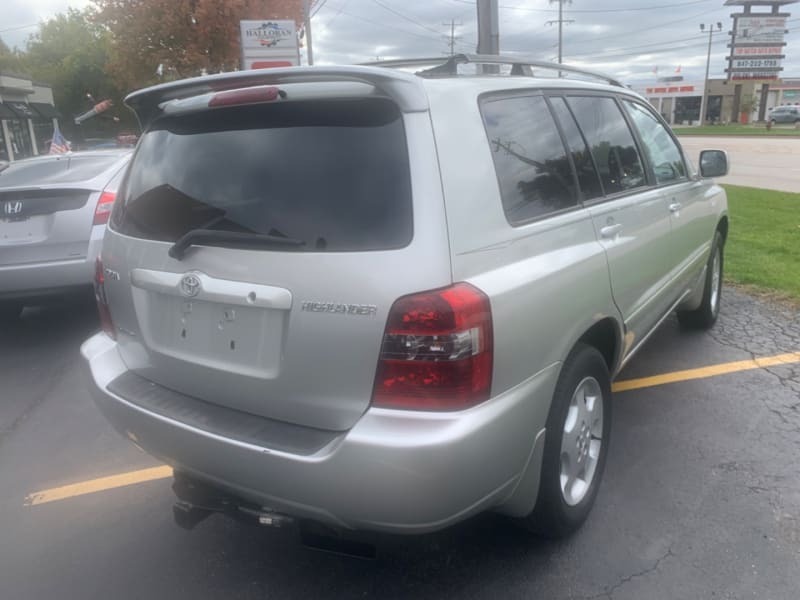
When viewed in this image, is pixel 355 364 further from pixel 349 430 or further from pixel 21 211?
pixel 21 211

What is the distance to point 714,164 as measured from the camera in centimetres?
484

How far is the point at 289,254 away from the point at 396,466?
2.46 ft

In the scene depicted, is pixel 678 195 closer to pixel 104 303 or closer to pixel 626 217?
pixel 626 217

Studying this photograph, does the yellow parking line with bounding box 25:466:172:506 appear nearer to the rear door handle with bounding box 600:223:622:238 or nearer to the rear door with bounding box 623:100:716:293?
the rear door handle with bounding box 600:223:622:238

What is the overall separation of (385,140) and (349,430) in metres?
0.93

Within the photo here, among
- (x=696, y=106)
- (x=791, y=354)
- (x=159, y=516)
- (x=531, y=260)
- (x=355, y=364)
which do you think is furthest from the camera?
(x=696, y=106)

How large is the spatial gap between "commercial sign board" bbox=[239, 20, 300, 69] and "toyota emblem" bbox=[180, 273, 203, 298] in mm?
12766

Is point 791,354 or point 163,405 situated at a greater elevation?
point 163,405

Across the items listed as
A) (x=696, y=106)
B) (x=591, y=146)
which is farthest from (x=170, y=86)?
(x=696, y=106)

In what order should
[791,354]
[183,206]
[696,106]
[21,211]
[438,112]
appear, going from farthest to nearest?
[696,106]
[21,211]
[791,354]
[183,206]
[438,112]

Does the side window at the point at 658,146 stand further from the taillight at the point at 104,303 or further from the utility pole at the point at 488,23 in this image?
the utility pole at the point at 488,23

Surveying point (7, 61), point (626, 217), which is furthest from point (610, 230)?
point (7, 61)

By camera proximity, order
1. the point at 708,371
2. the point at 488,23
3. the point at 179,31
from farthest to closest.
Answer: the point at 179,31
the point at 488,23
the point at 708,371

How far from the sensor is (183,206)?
2.59 m
